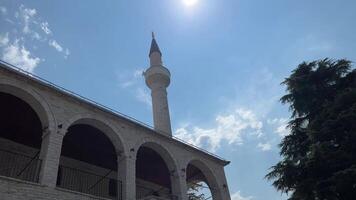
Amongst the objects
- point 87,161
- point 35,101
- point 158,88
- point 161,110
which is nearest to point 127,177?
point 87,161

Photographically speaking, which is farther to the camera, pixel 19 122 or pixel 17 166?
pixel 17 166

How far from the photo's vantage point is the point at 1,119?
1233 centimetres

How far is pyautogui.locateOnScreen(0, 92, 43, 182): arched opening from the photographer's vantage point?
11.8 meters

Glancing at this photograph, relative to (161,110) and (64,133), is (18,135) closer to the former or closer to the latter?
(64,133)

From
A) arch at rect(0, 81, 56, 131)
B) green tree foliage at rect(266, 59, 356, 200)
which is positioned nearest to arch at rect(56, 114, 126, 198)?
arch at rect(0, 81, 56, 131)

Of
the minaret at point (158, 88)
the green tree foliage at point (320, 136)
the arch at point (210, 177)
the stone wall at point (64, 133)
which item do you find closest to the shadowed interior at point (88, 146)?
the stone wall at point (64, 133)

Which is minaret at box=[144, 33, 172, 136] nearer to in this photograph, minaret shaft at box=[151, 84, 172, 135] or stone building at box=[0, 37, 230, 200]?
minaret shaft at box=[151, 84, 172, 135]

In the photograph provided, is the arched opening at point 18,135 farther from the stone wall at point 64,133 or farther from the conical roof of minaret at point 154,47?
the conical roof of minaret at point 154,47

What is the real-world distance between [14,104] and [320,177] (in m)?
11.7

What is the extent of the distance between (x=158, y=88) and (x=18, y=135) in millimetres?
10870

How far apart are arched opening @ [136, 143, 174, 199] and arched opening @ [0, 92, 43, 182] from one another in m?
4.71

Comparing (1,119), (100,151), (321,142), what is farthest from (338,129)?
(1,119)

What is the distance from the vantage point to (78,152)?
14.5m

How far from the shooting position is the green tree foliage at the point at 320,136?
1142cm
